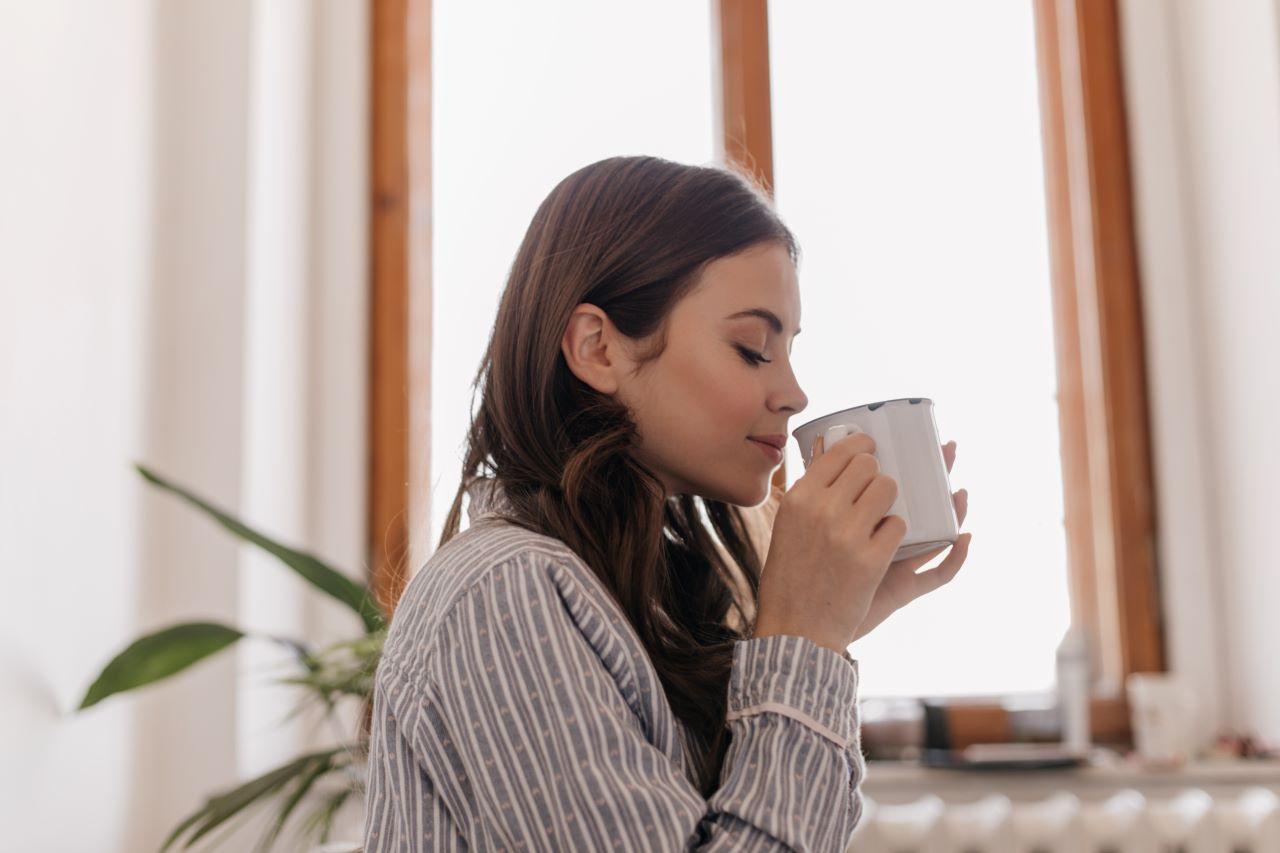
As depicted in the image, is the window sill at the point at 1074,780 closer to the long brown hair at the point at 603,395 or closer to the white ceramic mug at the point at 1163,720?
the white ceramic mug at the point at 1163,720

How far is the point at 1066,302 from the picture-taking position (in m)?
1.84

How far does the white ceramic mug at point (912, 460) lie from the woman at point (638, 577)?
0.06ft

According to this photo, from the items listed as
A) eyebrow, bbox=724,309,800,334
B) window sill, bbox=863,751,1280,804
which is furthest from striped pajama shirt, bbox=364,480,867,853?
window sill, bbox=863,751,1280,804

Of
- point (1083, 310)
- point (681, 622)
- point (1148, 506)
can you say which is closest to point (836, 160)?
point (1083, 310)

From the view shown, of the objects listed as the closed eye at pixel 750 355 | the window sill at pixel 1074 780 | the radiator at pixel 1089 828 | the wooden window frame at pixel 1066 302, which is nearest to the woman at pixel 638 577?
the closed eye at pixel 750 355

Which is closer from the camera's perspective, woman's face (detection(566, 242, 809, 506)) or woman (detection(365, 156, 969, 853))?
woman (detection(365, 156, 969, 853))

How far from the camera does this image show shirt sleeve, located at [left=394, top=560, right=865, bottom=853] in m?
0.58

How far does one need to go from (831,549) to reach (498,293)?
74 centimetres

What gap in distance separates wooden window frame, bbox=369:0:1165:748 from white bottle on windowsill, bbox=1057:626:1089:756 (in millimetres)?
89

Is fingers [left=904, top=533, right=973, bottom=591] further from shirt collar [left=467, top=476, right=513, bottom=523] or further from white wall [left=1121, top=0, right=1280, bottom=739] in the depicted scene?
white wall [left=1121, top=0, right=1280, bottom=739]

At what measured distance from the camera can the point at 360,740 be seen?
1041mm

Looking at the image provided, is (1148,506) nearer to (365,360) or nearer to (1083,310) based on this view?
(1083,310)

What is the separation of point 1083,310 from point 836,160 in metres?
0.45

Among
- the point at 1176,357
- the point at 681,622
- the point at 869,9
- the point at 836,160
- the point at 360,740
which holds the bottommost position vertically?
the point at 360,740
